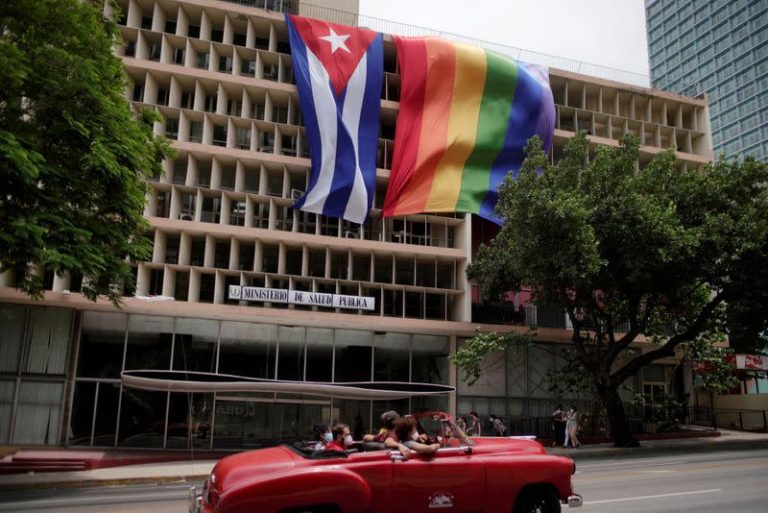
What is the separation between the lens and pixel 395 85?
109 ft

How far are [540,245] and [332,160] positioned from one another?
420 inches

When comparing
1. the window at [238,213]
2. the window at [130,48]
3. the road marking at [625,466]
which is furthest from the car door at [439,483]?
the window at [130,48]

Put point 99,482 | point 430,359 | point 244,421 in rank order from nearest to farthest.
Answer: point 99,482 → point 244,421 → point 430,359

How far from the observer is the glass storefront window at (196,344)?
25.4 m

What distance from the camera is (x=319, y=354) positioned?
27078 millimetres

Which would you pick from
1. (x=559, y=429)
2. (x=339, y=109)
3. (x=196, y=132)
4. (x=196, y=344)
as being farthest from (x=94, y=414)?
(x=559, y=429)

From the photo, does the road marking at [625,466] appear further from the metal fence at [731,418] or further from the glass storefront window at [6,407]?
the glass storefront window at [6,407]

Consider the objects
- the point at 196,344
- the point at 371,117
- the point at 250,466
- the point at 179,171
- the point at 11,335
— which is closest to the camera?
the point at 250,466

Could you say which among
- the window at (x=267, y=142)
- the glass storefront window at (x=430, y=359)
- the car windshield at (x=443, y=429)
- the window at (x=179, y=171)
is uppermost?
the window at (x=267, y=142)

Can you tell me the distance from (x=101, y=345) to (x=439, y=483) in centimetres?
2107

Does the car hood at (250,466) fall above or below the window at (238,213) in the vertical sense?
below

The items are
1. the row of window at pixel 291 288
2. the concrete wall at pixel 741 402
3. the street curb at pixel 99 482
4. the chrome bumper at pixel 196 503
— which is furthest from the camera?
the concrete wall at pixel 741 402

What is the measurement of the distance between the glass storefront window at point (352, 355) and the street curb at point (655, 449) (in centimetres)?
846

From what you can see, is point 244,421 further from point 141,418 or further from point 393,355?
point 393,355
